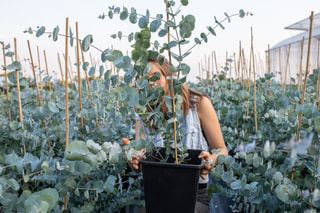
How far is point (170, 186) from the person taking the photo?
0.73m

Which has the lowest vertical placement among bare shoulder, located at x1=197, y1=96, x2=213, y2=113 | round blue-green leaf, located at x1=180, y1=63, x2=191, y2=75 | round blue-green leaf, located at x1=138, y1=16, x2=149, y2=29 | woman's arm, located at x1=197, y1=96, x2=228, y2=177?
woman's arm, located at x1=197, y1=96, x2=228, y2=177

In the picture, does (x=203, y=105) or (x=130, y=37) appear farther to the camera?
(x=203, y=105)

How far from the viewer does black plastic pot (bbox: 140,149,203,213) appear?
70 cm

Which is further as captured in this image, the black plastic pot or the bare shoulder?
the bare shoulder

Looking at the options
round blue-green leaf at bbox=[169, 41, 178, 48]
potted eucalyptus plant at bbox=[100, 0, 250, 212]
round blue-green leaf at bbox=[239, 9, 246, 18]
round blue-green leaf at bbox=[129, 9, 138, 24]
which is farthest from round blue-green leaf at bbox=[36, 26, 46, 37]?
round blue-green leaf at bbox=[239, 9, 246, 18]

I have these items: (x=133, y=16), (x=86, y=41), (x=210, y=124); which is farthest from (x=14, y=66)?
(x=210, y=124)

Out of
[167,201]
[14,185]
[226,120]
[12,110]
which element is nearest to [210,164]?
[167,201]

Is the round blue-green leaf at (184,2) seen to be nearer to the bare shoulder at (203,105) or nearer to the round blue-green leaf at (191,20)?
the round blue-green leaf at (191,20)

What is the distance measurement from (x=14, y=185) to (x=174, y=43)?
540 millimetres

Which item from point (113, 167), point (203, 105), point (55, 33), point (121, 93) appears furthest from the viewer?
point (203, 105)

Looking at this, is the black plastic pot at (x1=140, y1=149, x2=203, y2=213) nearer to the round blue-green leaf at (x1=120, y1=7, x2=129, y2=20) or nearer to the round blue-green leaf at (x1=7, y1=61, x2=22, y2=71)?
the round blue-green leaf at (x1=120, y1=7, x2=129, y2=20)

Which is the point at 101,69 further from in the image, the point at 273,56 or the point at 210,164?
the point at 273,56

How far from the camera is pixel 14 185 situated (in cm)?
64

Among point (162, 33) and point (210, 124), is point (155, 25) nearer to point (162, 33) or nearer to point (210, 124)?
point (162, 33)
